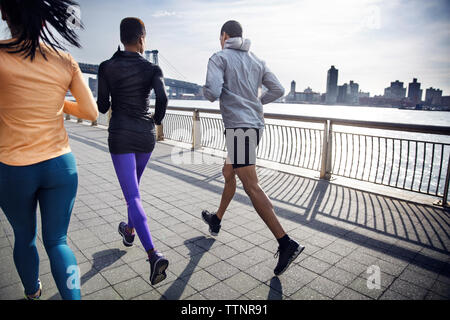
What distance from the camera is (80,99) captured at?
1.77m

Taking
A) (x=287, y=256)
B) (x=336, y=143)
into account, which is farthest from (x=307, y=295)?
(x=336, y=143)

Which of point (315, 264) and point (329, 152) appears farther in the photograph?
point (329, 152)

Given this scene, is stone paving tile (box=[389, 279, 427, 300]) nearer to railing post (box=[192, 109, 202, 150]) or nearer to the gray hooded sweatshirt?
the gray hooded sweatshirt

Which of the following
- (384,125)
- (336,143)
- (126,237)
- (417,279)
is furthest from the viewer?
(336,143)

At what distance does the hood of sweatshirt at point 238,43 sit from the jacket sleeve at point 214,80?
19 centimetres

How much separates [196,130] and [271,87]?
625cm

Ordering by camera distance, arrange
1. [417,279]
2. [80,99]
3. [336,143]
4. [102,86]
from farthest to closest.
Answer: [336,143] < [417,279] < [102,86] < [80,99]

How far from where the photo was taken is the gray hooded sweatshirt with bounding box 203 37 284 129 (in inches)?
103

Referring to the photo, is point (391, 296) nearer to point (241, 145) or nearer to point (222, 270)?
point (222, 270)

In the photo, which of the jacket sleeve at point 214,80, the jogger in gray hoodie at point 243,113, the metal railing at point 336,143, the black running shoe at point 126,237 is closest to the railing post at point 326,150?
the metal railing at point 336,143

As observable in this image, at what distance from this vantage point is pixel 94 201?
441cm

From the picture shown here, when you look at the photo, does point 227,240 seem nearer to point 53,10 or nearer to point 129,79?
point 129,79

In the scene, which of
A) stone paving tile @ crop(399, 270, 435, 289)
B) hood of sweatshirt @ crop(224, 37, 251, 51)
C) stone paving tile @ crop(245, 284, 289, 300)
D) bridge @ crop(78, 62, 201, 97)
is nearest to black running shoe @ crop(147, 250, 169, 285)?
stone paving tile @ crop(245, 284, 289, 300)
